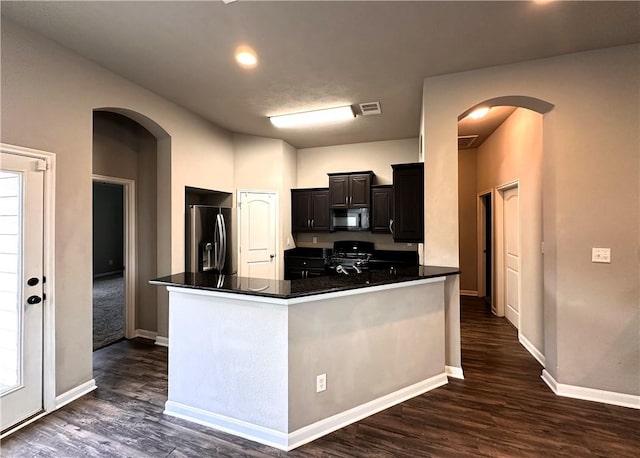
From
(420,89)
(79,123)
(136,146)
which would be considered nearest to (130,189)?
(136,146)

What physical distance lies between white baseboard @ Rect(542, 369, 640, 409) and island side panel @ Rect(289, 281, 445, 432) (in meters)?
0.97

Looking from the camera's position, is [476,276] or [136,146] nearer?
[136,146]

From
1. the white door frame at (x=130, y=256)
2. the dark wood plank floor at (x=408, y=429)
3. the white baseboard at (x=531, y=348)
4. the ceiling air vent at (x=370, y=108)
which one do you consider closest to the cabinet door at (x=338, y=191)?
the ceiling air vent at (x=370, y=108)

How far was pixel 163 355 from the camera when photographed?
355cm

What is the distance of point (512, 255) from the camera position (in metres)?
4.43

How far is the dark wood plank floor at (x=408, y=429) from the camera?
1.99 metres

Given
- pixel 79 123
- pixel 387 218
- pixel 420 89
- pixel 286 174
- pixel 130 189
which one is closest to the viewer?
pixel 79 123

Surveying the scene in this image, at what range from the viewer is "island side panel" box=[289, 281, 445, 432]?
6.86ft

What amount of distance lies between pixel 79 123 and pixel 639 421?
5142mm

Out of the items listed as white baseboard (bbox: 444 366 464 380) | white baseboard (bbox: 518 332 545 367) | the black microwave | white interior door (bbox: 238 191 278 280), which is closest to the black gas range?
the black microwave

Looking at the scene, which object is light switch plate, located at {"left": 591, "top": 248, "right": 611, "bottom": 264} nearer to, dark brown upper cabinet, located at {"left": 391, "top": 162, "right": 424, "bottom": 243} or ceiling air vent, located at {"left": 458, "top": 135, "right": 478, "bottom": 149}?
dark brown upper cabinet, located at {"left": 391, "top": 162, "right": 424, "bottom": 243}

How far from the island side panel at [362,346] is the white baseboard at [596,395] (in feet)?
3.19

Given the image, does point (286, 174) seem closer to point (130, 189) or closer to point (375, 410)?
point (130, 189)

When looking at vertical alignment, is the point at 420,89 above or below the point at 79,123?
above
